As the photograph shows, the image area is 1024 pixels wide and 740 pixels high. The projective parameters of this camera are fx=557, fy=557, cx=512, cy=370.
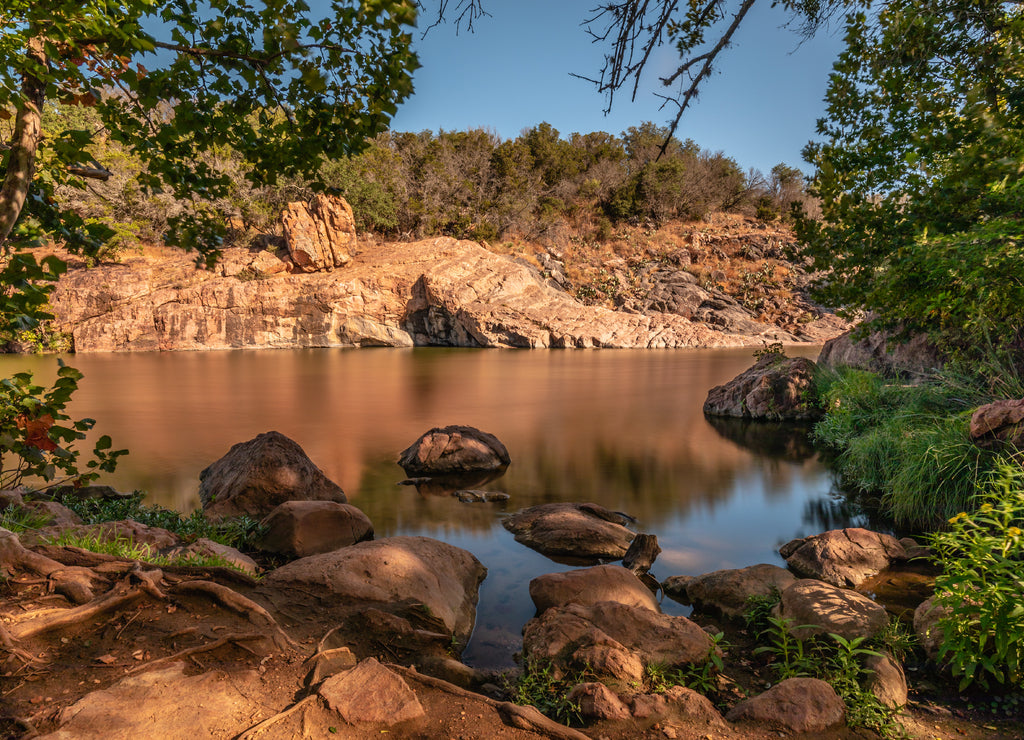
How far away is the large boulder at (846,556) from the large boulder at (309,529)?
14.1ft

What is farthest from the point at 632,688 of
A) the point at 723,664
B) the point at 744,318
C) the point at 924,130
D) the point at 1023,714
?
the point at 744,318

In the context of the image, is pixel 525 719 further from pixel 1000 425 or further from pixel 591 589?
pixel 1000 425

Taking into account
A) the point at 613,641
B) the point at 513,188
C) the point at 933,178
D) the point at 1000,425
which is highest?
the point at 513,188

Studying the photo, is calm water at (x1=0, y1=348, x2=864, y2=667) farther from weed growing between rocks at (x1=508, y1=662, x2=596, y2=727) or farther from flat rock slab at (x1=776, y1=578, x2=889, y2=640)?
flat rock slab at (x1=776, y1=578, x2=889, y2=640)

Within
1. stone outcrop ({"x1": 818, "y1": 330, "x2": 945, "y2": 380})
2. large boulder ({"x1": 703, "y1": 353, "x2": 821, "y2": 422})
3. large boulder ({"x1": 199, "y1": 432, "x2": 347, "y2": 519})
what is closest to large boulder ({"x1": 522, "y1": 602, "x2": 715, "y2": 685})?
large boulder ({"x1": 199, "y1": 432, "x2": 347, "y2": 519})

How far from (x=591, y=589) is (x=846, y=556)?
2547 millimetres

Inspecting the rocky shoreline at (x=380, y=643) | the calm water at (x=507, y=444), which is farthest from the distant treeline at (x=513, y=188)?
the rocky shoreline at (x=380, y=643)

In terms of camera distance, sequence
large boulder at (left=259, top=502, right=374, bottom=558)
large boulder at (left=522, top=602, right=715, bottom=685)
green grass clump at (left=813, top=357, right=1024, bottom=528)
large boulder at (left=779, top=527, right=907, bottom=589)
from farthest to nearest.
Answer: green grass clump at (left=813, top=357, right=1024, bottom=528) → large boulder at (left=259, top=502, right=374, bottom=558) → large boulder at (left=779, top=527, right=907, bottom=589) → large boulder at (left=522, top=602, right=715, bottom=685)

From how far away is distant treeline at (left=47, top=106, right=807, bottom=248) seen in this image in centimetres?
3538

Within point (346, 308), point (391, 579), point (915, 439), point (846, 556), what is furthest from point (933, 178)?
point (346, 308)

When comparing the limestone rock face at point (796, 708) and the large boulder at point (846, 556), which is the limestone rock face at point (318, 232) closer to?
the large boulder at point (846, 556)

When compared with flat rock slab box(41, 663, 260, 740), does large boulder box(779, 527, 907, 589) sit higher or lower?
lower

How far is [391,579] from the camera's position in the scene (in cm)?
412

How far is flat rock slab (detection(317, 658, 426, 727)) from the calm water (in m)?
1.47
